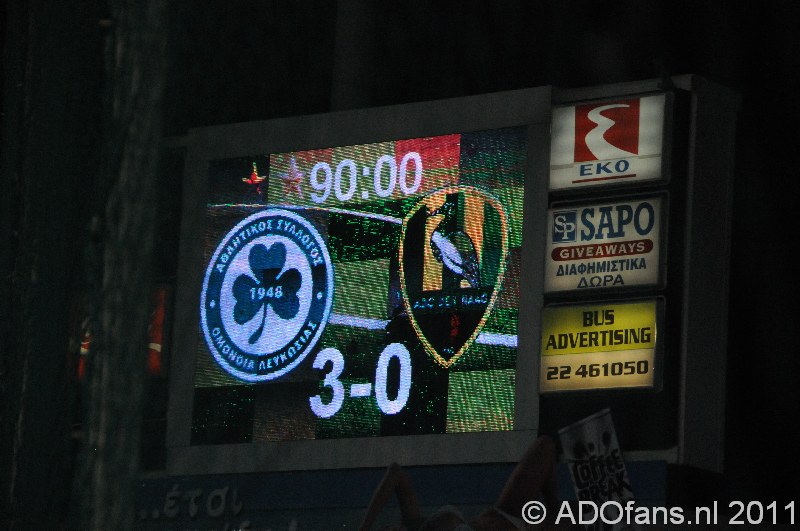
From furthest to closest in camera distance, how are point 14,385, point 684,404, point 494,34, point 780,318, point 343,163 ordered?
point 494,34 → point 780,318 → point 343,163 → point 14,385 → point 684,404

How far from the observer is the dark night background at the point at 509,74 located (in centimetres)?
1210

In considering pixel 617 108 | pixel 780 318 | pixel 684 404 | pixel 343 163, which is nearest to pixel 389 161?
pixel 343 163

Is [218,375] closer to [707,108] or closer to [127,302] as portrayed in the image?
[127,302]

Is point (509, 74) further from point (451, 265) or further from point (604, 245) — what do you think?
point (604, 245)

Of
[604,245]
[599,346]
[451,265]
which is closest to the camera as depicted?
[599,346]

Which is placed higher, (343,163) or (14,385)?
(343,163)

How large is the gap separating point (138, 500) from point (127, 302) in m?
1.51

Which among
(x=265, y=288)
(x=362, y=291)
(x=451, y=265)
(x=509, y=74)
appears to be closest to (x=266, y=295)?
(x=265, y=288)

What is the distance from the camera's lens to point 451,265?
455 inches

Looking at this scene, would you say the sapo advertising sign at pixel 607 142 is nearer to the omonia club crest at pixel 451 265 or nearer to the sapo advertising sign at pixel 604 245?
the sapo advertising sign at pixel 604 245

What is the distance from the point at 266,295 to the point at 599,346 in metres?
2.69

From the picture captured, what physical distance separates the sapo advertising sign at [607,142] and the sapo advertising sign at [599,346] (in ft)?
2.82

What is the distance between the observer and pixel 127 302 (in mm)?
12547
